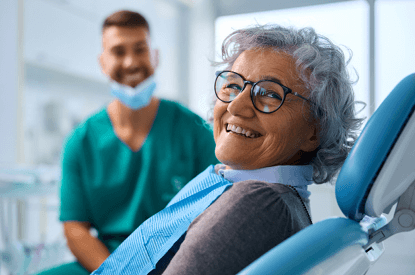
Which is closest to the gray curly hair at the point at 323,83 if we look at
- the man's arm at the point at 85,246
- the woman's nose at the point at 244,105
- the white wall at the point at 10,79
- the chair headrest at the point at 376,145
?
the woman's nose at the point at 244,105

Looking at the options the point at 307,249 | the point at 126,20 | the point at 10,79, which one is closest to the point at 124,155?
the point at 126,20

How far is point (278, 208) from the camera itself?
2.03 feet

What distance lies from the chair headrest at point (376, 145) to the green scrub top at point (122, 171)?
2.65 feet

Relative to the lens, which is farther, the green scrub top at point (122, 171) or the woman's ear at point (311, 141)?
the green scrub top at point (122, 171)

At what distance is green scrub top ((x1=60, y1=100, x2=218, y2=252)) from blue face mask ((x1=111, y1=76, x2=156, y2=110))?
10 cm

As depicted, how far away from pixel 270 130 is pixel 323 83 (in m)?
0.14

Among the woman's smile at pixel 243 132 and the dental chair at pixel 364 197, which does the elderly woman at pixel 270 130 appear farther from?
the dental chair at pixel 364 197

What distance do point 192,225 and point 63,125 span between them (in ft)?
8.24

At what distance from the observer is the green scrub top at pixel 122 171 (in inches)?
52.1

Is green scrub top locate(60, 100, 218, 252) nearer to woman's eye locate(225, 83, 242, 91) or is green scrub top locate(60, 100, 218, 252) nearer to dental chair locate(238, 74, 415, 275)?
woman's eye locate(225, 83, 242, 91)

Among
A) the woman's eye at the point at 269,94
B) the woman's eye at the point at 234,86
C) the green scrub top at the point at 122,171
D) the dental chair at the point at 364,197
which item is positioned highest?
the woman's eye at the point at 234,86

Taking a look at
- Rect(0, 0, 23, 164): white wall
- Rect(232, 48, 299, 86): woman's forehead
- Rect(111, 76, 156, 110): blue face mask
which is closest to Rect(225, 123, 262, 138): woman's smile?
Rect(232, 48, 299, 86): woman's forehead

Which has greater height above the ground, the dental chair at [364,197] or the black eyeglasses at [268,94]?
the black eyeglasses at [268,94]

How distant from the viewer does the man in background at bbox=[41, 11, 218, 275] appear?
1.32 metres
